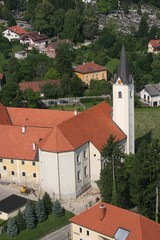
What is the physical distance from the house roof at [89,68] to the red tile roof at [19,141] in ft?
166

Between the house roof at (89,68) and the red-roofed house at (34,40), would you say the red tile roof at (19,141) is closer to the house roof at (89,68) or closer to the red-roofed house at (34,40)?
the house roof at (89,68)

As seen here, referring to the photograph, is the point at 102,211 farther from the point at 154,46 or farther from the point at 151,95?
the point at 154,46

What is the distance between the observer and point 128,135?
6756 cm

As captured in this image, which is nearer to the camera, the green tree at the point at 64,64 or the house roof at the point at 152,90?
the house roof at the point at 152,90

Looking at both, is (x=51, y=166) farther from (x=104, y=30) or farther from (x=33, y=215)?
(x=104, y=30)

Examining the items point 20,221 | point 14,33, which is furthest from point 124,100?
point 14,33

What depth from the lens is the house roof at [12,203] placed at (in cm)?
5852

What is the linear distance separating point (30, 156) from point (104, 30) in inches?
3334

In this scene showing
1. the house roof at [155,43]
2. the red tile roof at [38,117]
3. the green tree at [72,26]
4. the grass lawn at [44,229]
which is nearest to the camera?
the grass lawn at [44,229]

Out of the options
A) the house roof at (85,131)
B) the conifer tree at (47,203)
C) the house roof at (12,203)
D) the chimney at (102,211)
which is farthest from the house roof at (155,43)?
the chimney at (102,211)

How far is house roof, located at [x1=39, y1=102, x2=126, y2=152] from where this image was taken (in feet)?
201

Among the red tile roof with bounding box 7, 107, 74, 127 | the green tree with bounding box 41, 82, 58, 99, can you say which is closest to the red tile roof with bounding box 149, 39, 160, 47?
the green tree with bounding box 41, 82, 58, 99

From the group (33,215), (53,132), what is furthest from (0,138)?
(33,215)

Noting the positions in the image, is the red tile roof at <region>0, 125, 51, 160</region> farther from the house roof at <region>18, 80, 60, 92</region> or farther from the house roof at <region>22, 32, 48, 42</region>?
the house roof at <region>22, 32, 48, 42</region>
